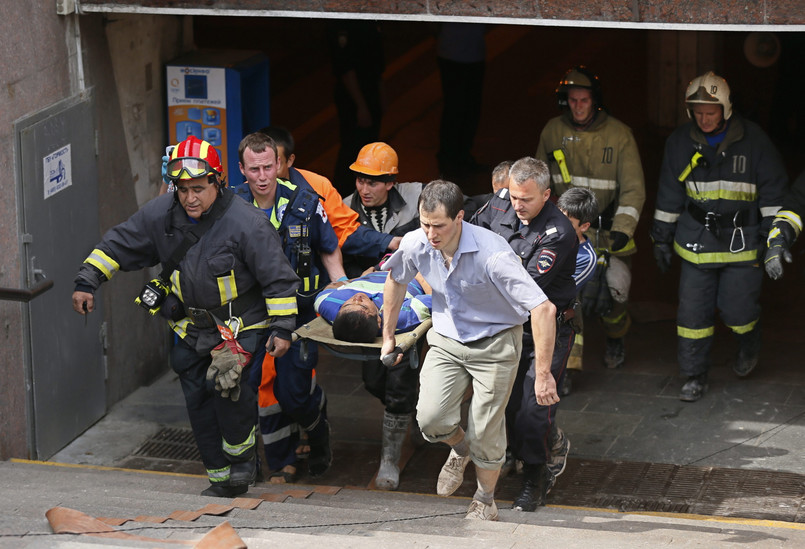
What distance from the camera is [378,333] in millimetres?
6641

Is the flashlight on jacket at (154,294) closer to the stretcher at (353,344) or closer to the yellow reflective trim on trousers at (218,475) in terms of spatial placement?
the stretcher at (353,344)

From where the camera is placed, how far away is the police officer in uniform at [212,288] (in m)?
6.31

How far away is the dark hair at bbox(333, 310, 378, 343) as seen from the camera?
655 cm

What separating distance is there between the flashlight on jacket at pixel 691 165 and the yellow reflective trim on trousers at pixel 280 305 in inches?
118

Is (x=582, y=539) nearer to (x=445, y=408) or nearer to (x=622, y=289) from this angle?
(x=445, y=408)

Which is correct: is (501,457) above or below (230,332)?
below

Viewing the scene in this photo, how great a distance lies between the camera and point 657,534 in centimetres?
574

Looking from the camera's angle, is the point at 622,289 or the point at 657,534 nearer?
the point at 657,534

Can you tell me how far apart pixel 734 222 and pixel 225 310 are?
136 inches

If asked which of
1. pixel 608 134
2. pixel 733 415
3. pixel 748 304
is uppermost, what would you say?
pixel 608 134

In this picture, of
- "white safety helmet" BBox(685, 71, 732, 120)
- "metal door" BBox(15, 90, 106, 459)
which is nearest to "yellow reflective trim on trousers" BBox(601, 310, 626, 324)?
"white safety helmet" BBox(685, 71, 732, 120)

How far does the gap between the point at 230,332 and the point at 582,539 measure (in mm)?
2092

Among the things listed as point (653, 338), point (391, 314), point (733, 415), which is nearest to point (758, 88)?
point (653, 338)

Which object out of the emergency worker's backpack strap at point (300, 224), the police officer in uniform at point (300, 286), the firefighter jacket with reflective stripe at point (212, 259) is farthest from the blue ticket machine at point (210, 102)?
the firefighter jacket with reflective stripe at point (212, 259)
